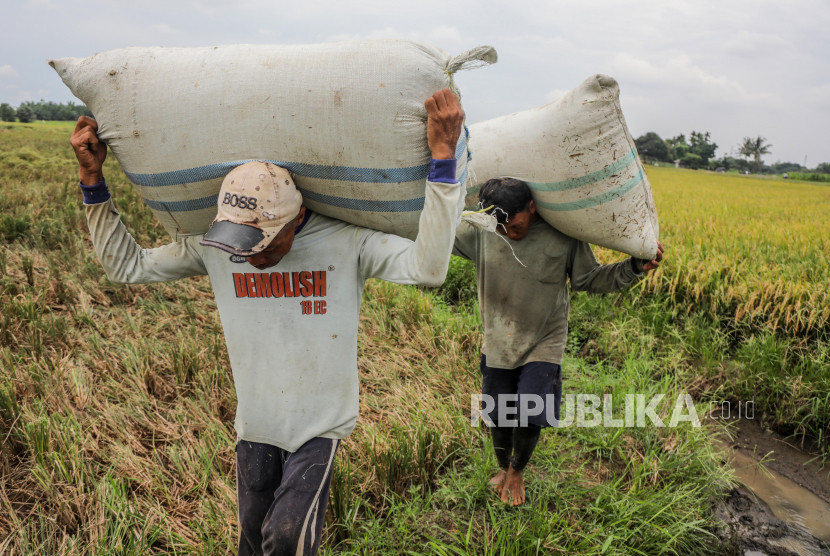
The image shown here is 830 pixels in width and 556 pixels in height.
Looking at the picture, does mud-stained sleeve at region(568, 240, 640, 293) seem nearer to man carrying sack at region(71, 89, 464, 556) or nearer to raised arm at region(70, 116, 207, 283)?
man carrying sack at region(71, 89, 464, 556)

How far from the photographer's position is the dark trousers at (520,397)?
82.7 inches

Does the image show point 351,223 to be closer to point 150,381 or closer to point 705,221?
point 150,381

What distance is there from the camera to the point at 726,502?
8.57ft

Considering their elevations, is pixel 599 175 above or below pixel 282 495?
above

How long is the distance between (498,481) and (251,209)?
5.87 feet

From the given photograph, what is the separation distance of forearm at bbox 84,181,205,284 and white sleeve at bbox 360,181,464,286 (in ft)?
2.15

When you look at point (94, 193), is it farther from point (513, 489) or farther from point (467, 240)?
point (513, 489)

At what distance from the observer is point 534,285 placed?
2.12 metres

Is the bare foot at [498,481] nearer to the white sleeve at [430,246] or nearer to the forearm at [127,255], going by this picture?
the white sleeve at [430,246]

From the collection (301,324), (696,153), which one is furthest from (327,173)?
(696,153)

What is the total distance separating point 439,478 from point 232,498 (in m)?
0.92

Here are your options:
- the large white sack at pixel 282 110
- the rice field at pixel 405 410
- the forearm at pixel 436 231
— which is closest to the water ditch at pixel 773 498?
the rice field at pixel 405 410

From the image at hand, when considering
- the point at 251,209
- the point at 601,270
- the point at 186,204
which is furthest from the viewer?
the point at 601,270

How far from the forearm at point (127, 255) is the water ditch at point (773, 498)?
2.54 m
